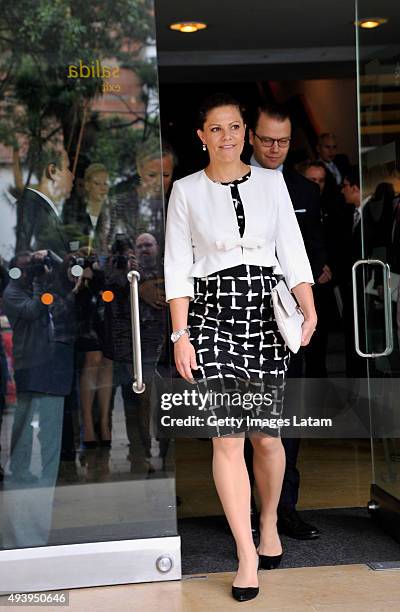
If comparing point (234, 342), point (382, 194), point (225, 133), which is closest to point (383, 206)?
point (382, 194)

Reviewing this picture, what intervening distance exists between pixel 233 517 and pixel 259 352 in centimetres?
57

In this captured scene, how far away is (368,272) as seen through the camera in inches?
163

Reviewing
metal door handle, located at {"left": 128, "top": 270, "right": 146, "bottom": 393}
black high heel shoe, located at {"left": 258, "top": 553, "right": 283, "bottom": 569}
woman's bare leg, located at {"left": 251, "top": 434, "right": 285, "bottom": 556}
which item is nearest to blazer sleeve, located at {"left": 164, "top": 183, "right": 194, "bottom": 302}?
metal door handle, located at {"left": 128, "top": 270, "right": 146, "bottom": 393}

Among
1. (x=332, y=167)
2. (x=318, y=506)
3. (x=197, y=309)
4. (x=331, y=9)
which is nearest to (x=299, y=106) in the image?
(x=332, y=167)

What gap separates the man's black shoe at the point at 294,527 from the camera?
4160mm

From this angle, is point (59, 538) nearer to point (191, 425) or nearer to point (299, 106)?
point (191, 425)

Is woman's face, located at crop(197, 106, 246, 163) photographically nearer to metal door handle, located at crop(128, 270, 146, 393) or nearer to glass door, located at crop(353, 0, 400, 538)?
metal door handle, located at crop(128, 270, 146, 393)

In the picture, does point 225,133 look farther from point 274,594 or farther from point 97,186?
point 274,594

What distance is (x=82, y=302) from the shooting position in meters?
3.56

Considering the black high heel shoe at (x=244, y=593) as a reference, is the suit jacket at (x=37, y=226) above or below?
above

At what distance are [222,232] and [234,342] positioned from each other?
38 cm

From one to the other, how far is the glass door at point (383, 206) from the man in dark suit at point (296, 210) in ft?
1.18

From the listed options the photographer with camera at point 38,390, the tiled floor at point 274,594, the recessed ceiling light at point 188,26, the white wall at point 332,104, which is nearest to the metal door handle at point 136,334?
the photographer with camera at point 38,390

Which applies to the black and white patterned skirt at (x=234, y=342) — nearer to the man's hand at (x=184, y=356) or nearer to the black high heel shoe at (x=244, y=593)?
the man's hand at (x=184, y=356)
